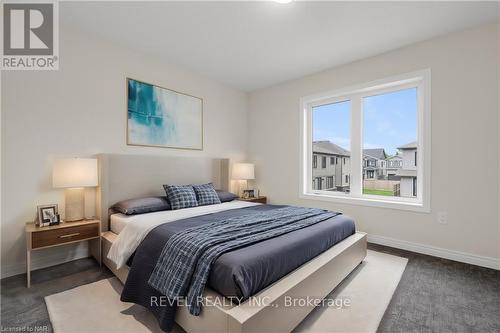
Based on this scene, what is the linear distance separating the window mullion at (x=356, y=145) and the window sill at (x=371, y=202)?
0.52 feet

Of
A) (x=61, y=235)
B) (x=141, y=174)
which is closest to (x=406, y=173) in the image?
(x=141, y=174)

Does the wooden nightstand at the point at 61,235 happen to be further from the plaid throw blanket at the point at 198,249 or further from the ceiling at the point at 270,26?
the ceiling at the point at 270,26

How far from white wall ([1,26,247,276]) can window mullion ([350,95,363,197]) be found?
2.87 meters

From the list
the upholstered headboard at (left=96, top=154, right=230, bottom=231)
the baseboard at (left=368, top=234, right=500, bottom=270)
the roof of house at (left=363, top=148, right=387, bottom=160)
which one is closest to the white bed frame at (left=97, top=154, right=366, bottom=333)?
the upholstered headboard at (left=96, top=154, right=230, bottom=231)

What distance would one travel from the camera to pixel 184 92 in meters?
3.79

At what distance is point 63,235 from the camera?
7.66 ft

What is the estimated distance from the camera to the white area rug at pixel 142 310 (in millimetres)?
1631

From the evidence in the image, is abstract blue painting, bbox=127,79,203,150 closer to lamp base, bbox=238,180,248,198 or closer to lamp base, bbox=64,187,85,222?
lamp base, bbox=64,187,85,222

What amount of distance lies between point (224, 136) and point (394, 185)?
2.86 metres

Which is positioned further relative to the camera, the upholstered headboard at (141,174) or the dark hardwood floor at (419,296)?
the upholstered headboard at (141,174)

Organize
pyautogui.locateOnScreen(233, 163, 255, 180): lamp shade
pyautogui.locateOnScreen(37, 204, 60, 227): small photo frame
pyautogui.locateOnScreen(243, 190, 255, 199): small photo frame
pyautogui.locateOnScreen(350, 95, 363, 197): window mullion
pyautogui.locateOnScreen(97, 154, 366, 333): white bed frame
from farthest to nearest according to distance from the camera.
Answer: pyautogui.locateOnScreen(243, 190, 255, 199): small photo frame, pyautogui.locateOnScreen(233, 163, 255, 180): lamp shade, pyautogui.locateOnScreen(350, 95, 363, 197): window mullion, pyautogui.locateOnScreen(37, 204, 60, 227): small photo frame, pyautogui.locateOnScreen(97, 154, 366, 333): white bed frame

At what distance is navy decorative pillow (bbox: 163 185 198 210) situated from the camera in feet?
9.75

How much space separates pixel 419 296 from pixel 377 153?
2053 mm

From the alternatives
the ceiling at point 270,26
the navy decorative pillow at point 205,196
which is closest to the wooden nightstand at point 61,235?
the navy decorative pillow at point 205,196
